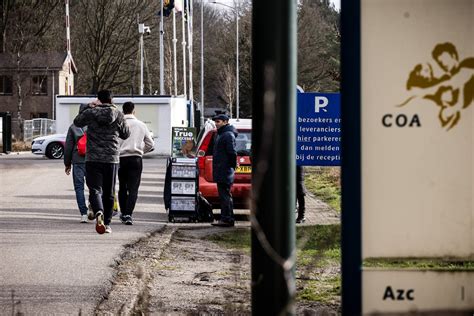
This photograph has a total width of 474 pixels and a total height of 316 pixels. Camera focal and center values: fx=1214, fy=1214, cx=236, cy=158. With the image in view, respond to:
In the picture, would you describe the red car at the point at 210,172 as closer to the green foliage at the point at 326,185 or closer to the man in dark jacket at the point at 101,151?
the green foliage at the point at 326,185

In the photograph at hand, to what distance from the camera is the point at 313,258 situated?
7500 mm

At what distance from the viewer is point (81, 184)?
17.7 metres

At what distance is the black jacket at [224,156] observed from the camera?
17.5 m

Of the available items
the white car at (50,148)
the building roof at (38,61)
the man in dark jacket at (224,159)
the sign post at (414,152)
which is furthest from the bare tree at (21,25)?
the sign post at (414,152)

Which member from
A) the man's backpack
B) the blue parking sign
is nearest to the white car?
the man's backpack

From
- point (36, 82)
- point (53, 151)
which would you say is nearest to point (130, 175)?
point (53, 151)

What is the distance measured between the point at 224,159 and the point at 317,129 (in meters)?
1.85

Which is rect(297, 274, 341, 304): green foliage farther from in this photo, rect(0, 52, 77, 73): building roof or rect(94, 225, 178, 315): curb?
rect(0, 52, 77, 73): building roof

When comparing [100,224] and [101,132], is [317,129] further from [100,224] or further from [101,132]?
[100,224]

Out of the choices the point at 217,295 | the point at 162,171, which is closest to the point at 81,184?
the point at 217,295

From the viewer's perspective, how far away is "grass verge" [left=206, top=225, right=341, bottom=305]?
9805 mm

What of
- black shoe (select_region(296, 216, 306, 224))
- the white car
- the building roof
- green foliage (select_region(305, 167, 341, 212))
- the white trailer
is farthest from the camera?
the building roof

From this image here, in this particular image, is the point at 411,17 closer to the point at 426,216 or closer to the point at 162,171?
the point at 426,216

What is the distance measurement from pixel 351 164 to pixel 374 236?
1.32ft
